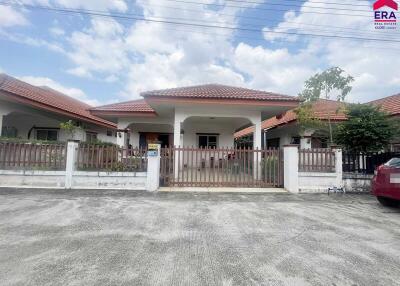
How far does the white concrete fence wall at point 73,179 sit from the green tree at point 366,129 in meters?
7.19

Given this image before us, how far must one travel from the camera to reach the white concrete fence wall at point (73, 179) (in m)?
7.62

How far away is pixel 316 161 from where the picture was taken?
7895 mm

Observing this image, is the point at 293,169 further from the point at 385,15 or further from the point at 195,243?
the point at 385,15

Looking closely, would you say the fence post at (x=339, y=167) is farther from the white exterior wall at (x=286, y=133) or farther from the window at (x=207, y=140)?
the window at (x=207, y=140)

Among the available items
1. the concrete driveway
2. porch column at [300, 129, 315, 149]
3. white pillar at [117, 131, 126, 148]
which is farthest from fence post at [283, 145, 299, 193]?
white pillar at [117, 131, 126, 148]

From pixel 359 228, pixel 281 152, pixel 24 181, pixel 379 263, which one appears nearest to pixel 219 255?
pixel 379 263

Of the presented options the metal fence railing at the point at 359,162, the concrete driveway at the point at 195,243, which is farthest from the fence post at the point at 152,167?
the metal fence railing at the point at 359,162

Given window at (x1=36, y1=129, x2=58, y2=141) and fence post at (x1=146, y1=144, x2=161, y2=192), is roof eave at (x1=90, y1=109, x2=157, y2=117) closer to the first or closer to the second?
window at (x1=36, y1=129, x2=58, y2=141)

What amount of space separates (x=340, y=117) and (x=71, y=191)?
1267 cm

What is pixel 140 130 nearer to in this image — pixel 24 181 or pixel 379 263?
pixel 24 181

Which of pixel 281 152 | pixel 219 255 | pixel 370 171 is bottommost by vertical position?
pixel 219 255

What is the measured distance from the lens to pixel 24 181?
25.1 feet

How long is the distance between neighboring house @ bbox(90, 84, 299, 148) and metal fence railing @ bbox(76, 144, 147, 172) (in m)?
2.22

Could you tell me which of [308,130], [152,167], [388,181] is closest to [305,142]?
→ [308,130]
